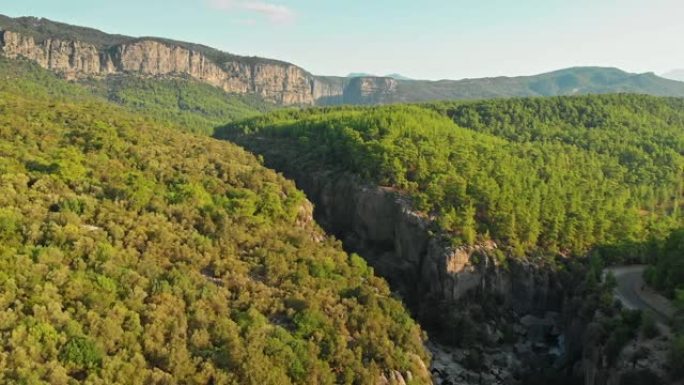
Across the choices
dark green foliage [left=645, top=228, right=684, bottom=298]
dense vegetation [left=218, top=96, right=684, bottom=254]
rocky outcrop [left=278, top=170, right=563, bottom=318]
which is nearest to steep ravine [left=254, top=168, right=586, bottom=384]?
rocky outcrop [left=278, top=170, right=563, bottom=318]

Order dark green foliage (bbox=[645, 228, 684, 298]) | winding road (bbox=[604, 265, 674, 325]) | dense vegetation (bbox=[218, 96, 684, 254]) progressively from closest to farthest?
winding road (bbox=[604, 265, 674, 325])
dark green foliage (bbox=[645, 228, 684, 298])
dense vegetation (bbox=[218, 96, 684, 254])

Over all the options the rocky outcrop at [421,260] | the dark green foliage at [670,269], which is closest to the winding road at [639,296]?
the dark green foliage at [670,269]

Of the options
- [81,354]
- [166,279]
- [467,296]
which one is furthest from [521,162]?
[81,354]

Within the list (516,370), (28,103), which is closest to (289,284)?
(516,370)

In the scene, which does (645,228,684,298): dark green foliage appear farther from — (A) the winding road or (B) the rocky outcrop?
(B) the rocky outcrop

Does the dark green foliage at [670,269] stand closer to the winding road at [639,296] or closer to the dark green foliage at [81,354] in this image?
the winding road at [639,296]
